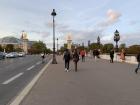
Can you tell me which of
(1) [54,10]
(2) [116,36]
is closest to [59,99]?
(1) [54,10]

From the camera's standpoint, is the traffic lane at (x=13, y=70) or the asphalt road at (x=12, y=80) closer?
the asphalt road at (x=12, y=80)

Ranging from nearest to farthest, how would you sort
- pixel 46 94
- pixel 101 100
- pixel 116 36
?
pixel 101 100
pixel 46 94
pixel 116 36

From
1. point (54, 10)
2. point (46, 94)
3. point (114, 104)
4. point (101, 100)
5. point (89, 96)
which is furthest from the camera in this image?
point (54, 10)

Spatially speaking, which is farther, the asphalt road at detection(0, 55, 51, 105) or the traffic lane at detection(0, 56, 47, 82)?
the traffic lane at detection(0, 56, 47, 82)

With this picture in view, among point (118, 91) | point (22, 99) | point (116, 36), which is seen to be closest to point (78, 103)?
point (22, 99)

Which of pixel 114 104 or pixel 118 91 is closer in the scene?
pixel 114 104

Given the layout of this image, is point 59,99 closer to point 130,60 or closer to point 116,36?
point 130,60

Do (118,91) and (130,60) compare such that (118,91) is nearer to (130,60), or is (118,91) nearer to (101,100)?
(101,100)

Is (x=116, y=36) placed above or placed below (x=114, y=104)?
above

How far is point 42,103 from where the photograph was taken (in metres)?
12.0

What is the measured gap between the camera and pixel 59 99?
12.9m

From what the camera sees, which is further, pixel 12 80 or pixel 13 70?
pixel 13 70

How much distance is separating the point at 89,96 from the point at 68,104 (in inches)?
78.4

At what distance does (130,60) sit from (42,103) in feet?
122
